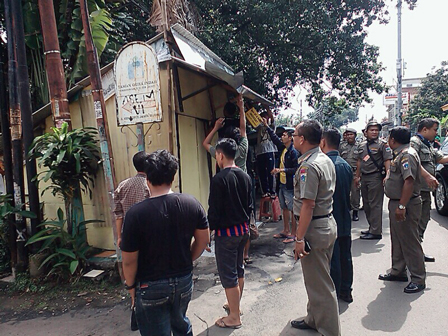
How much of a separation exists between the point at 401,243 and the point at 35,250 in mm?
4813

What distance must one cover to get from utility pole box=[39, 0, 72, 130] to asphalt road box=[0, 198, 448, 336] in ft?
8.23

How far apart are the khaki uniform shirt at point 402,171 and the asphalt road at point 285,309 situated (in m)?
1.14

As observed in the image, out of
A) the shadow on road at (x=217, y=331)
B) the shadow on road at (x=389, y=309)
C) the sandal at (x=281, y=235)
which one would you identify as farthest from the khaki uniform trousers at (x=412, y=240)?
the sandal at (x=281, y=235)

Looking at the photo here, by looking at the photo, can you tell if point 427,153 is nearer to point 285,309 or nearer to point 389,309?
point 389,309

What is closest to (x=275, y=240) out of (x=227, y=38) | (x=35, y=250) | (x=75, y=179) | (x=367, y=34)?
(x=75, y=179)

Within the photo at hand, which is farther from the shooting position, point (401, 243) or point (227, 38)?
point (227, 38)

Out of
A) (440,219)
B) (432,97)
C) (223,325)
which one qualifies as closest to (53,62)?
(223,325)

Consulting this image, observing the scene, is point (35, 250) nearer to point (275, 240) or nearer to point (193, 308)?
point (193, 308)

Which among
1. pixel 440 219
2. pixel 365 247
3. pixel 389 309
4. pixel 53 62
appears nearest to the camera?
pixel 389 309

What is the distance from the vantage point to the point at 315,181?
256cm

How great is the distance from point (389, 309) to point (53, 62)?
196 inches

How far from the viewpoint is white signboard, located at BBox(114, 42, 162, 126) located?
3.64 metres

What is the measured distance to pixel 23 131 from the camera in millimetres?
Result: 4324

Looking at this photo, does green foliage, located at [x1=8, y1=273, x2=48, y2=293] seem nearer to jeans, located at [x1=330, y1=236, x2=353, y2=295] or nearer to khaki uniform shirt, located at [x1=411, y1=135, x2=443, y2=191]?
jeans, located at [x1=330, y1=236, x2=353, y2=295]
